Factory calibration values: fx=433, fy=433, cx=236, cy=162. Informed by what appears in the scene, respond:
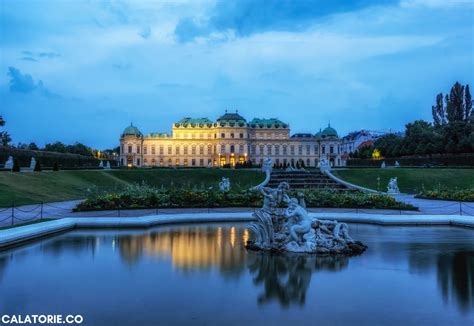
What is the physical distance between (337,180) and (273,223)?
32.6 metres

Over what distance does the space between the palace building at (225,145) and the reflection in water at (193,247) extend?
94736 mm

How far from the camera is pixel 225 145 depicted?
4338 inches

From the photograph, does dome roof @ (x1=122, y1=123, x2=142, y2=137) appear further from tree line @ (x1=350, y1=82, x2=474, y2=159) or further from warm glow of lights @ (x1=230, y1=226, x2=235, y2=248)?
warm glow of lights @ (x1=230, y1=226, x2=235, y2=248)

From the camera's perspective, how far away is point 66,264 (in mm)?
9820

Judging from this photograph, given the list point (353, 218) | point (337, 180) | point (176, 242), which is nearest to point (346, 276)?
point (176, 242)

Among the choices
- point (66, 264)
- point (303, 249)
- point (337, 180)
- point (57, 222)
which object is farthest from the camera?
point (337, 180)

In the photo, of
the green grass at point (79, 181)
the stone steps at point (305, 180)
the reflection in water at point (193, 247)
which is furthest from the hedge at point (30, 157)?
the reflection in water at point (193, 247)

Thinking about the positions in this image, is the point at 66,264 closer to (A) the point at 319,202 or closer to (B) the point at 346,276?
(B) the point at 346,276

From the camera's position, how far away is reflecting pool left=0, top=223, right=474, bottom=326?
6.61 m

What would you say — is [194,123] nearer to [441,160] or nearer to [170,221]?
[441,160]

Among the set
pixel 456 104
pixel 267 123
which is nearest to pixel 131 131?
pixel 267 123

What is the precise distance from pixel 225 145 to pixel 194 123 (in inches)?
428

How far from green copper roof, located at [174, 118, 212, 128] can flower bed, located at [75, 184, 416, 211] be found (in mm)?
90313

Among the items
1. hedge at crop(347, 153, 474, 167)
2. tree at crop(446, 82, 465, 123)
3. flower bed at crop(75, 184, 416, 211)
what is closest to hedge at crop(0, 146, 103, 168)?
flower bed at crop(75, 184, 416, 211)
